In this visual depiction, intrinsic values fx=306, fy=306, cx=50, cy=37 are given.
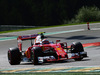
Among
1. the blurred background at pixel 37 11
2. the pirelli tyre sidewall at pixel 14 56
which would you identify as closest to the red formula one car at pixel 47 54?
the pirelli tyre sidewall at pixel 14 56

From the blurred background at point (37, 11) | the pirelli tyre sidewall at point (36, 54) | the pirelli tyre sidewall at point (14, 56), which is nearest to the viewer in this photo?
the pirelli tyre sidewall at point (36, 54)

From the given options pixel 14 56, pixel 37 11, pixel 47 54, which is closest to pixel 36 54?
pixel 47 54

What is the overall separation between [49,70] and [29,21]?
61085 millimetres

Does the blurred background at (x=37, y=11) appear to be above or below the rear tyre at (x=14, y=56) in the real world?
above

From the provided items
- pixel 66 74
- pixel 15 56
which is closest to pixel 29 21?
pixel 15 56

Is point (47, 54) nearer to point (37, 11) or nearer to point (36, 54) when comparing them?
point (36, 54)

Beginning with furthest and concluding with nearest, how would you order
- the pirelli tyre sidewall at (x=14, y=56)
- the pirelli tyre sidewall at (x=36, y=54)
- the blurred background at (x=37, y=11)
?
the blurred background at (x=37, y=11)
the pirelli tyre sidewall at (x=14, y=56)
the pirelli tyre sidewall at (x=36, y=54)

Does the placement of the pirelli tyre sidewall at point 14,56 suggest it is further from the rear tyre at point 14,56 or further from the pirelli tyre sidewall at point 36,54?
the pirelli tyre sidewall at point 36,54

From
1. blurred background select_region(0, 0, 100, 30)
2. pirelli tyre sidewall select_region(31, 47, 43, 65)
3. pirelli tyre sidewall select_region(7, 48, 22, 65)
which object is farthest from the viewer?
blurred background select_region(0, 0, 100, 30)

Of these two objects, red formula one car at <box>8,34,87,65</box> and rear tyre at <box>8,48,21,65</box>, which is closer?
red formula one car at <box>8,34,87,65</box>

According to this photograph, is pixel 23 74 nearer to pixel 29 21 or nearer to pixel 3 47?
pixel 3 47

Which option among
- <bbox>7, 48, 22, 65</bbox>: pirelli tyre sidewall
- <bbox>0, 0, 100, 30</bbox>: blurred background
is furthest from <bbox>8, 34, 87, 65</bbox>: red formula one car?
<bbox>0, 0, 100, 30</bbox>: blurred background

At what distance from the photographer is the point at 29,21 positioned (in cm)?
6962

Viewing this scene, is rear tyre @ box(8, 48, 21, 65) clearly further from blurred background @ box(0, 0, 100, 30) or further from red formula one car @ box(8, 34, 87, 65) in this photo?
blurred background @ box(0, 0, 100, 30)
